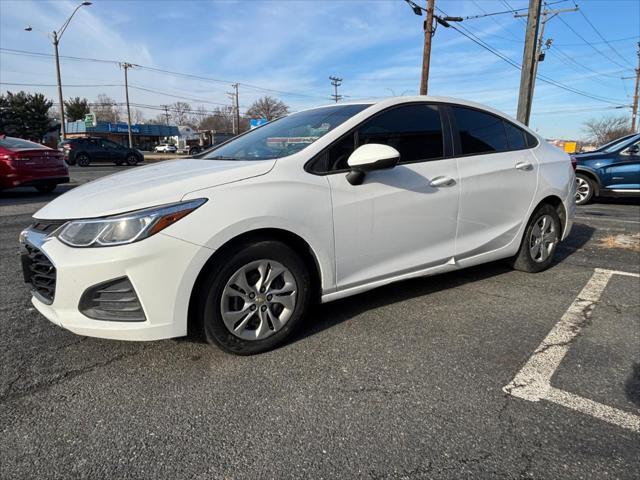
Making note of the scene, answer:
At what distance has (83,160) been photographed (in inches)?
960

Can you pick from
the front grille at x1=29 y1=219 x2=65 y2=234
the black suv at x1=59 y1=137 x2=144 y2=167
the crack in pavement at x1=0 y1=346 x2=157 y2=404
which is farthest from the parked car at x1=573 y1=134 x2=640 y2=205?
the black suv at x1=59 y1=137 x2=144 y2=167

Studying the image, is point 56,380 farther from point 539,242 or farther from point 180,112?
point 180,112

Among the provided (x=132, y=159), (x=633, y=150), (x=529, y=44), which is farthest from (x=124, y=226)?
(x=132, y=159)

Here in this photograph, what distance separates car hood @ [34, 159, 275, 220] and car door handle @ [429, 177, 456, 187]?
1.26 metres

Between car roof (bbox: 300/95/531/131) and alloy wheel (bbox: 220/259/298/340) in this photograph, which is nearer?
alloy wheel (bbox: 220/259/298/340)

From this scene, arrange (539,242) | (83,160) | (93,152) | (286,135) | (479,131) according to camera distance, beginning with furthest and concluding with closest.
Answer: (93,152)
(83,160)
(539,242)
(479,131)
(286,135)

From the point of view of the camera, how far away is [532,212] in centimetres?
407

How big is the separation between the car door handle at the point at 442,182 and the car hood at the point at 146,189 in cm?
126

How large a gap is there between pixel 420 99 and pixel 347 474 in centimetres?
275

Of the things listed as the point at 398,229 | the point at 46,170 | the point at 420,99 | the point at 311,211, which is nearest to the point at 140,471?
the point at 311,211

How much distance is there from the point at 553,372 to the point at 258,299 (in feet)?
5.81

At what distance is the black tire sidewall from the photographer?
4.13 metres

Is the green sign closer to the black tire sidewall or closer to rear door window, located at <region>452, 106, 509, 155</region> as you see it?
rear door window, located at <region>452, 106, 509, 155</region>

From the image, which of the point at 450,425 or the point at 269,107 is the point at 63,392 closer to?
the point at 450,425
